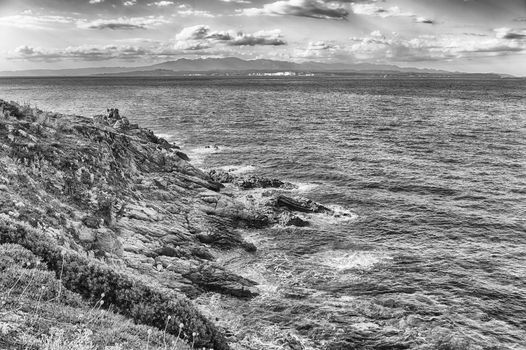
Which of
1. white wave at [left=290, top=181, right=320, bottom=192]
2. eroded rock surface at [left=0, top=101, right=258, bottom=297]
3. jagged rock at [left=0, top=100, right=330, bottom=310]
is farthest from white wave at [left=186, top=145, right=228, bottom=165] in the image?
eroded rock surface at [left=0, top=101, right=258, bottom=297]

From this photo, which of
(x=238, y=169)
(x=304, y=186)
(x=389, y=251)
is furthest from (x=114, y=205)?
(x=238, y=169)

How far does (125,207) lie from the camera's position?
84.1 ft

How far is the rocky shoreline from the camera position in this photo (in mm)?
19766

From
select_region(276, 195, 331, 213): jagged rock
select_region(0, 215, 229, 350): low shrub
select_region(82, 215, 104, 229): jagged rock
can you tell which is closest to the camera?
select_region(0, 215, 229, 350): low shrub

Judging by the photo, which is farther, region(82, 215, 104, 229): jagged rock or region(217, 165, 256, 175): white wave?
region(217, 165, 256, 175): white wave

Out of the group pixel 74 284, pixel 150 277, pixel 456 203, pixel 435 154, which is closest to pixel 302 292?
pixel 150 277

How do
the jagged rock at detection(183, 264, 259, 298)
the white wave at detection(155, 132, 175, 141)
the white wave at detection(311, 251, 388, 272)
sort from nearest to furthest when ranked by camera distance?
the jagged rock at detection(183, 264, 259, 298), the white wave at detection(311, 251, 388, 272), the white wave at detection(155, 132, 175, 141)

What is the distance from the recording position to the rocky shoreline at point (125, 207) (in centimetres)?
1977

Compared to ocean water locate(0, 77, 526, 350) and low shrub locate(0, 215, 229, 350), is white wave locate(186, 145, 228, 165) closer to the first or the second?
ocean water locate(0, 77, 526, 350)

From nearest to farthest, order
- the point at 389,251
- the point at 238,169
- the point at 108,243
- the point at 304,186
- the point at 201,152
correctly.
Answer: the point at 108,243, the point at 389,251, the point at 304,186, the point at 238,169, the point at 201,152

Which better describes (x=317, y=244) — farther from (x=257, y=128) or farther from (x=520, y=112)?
(x=520, y=112)

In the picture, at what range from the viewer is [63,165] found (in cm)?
2533

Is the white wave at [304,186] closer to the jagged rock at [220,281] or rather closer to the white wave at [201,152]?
the white wave at [201,152]

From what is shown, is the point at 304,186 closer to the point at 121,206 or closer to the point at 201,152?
the point at 201,152
